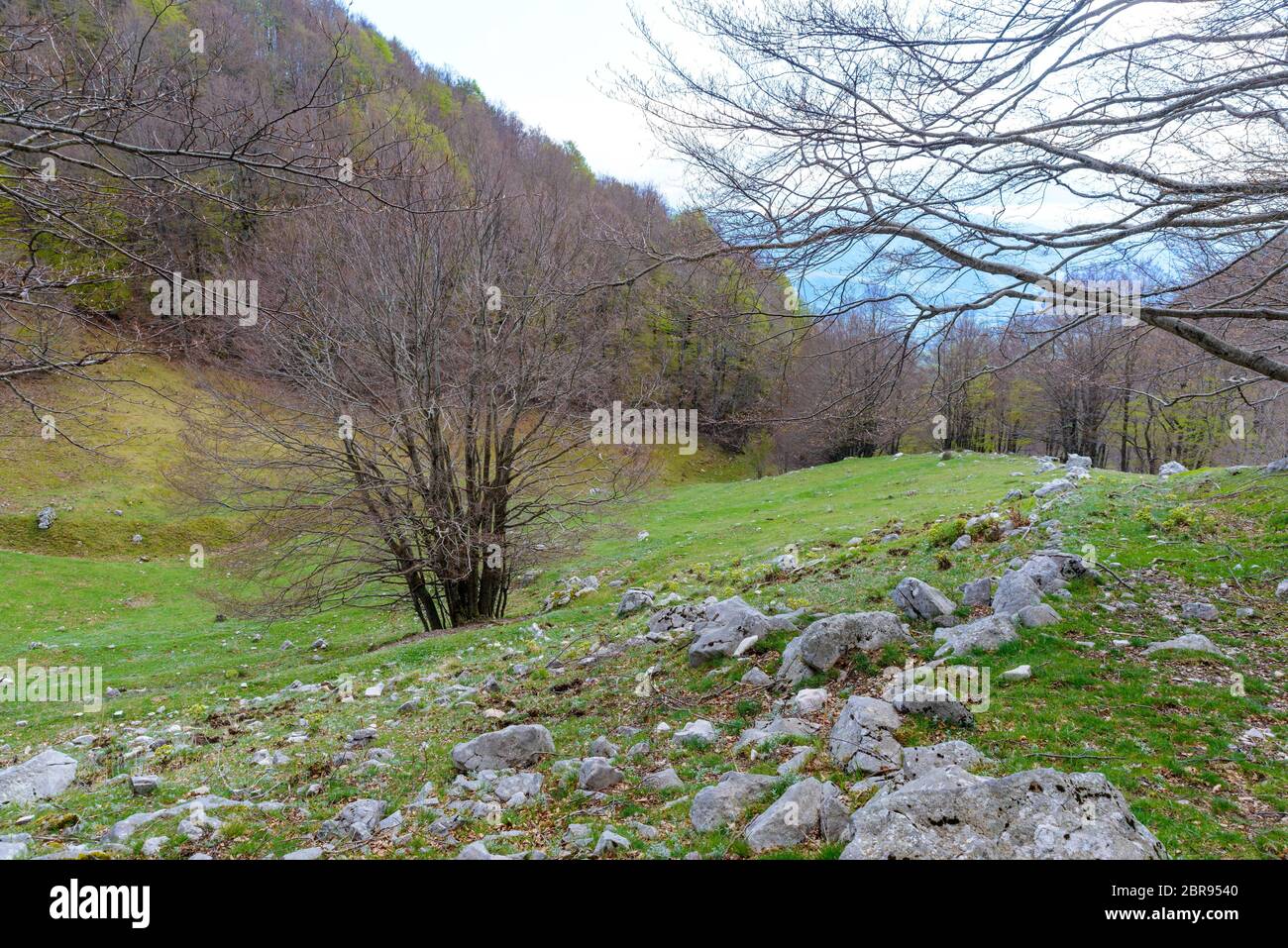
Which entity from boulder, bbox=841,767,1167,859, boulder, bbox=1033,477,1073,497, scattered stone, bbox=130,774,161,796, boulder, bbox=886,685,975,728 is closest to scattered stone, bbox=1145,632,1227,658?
boulder, bbox=886,685,975,728

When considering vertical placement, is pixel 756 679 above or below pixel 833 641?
below

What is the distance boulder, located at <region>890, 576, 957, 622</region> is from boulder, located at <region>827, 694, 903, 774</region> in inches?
87.7

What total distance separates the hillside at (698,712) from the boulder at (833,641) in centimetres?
9

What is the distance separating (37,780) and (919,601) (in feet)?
26.3

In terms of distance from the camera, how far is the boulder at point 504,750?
528cm

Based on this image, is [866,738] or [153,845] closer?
[153,845]

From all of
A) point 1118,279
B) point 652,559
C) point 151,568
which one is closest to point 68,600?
point 151,568

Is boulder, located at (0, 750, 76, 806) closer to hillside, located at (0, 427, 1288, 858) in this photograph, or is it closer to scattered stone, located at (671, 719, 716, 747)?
hillside, located at (0, 427, 1288, 858)

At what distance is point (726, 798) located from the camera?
4074mm

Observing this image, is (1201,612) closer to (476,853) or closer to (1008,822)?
(1008,822)

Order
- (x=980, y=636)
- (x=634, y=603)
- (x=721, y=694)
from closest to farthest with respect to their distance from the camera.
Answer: (x=980, y=636) < (x=721, y=694) < (x=634, y=603)

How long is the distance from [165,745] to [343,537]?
579cm

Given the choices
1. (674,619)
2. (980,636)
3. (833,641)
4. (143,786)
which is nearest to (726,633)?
(833,641)

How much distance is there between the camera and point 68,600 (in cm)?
1930
